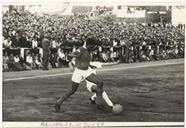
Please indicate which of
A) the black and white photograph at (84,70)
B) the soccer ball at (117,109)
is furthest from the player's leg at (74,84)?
the soccer ball at (117,109)

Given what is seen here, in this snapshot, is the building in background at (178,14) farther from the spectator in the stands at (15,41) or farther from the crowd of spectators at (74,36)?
the spectator in the stands at (15,41)

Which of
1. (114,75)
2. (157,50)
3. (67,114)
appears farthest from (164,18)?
(67,114)

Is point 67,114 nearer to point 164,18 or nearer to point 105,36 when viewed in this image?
point 105,36

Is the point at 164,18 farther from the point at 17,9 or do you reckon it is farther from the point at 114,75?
the point at 17,9

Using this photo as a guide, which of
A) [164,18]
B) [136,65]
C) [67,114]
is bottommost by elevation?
[67,114]

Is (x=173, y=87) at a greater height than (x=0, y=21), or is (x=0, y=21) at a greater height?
(x=0, y=21)

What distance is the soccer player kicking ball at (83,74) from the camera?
2025 mm

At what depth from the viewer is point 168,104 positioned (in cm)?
204

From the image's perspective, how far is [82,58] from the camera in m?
2.03

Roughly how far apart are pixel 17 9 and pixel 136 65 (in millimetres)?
421

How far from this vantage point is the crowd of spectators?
204 centimetres

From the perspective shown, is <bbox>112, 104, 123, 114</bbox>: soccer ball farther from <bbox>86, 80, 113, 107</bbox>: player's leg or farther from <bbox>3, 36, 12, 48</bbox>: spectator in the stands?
<bbox>3, 36, 12, 48</bbox>: spectator in the stands

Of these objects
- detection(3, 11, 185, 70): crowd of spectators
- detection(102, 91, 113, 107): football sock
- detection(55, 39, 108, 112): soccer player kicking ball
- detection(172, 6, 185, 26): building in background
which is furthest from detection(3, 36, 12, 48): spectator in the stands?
detection(172, 6, 185, 26): building in background

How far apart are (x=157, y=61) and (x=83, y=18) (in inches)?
10.9
